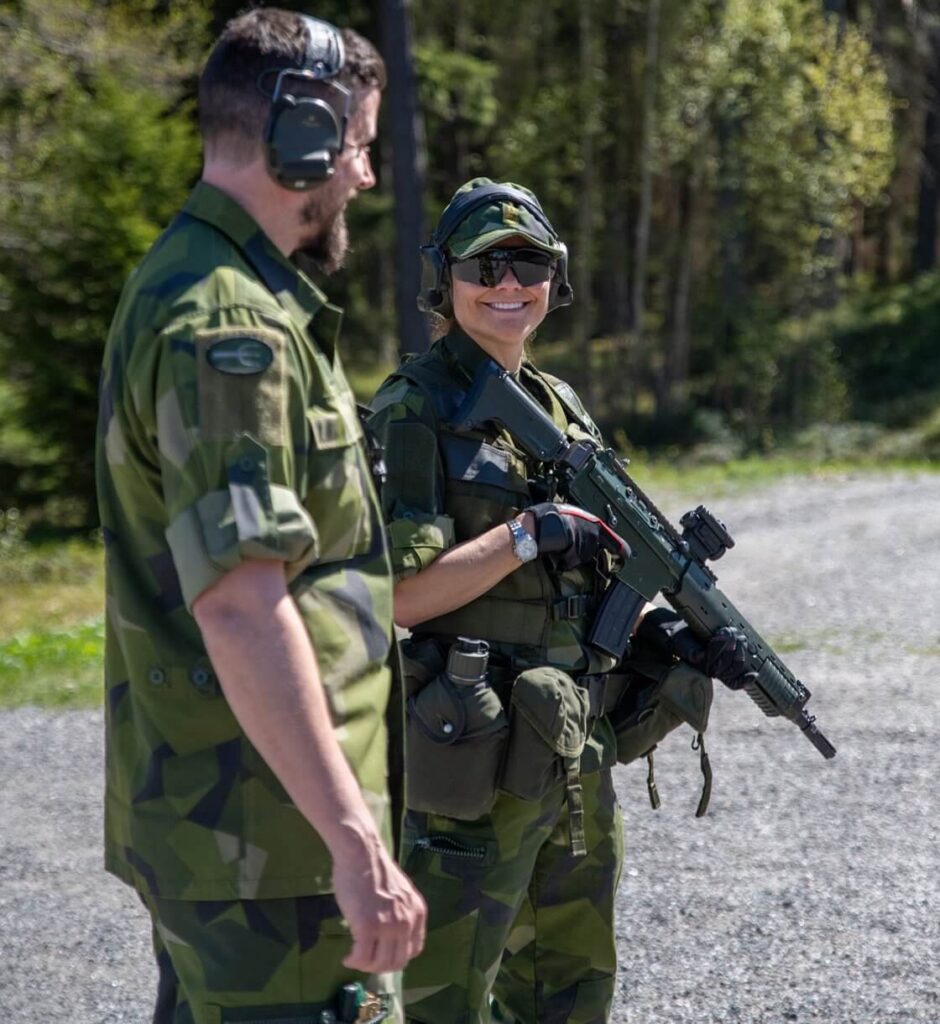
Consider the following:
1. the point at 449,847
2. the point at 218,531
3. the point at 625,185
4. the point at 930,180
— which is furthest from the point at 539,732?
the point at 930,180

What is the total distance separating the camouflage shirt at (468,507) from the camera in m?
2.79

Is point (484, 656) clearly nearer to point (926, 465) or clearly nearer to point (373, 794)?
point (373, 794)

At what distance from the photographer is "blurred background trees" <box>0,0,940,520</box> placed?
13719 mm

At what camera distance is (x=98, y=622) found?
353 inches

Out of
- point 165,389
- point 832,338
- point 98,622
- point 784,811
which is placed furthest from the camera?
point 832,338

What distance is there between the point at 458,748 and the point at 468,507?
49 centimetres

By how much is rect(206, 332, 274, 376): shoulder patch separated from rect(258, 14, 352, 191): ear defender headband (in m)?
0.26

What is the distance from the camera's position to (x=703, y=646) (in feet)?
10.8

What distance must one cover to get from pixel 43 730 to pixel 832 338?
16334mm

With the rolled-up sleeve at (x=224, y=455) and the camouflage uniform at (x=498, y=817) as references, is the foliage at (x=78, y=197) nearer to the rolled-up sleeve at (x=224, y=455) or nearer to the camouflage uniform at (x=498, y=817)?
the camouflage uniform at (x=498, y=817)

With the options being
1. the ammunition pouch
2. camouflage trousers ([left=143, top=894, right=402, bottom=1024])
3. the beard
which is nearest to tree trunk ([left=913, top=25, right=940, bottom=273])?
the ammunition pouch

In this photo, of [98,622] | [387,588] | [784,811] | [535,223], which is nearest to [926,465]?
[98,622]

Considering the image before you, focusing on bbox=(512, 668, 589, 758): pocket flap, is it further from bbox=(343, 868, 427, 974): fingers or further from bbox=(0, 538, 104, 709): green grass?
bbox=(0, 538, 104, 709): green grass

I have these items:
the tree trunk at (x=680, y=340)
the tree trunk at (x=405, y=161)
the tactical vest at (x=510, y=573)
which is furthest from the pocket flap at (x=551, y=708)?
the tree trunk at (x=680, y=340)
